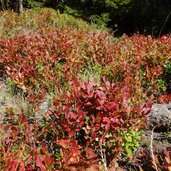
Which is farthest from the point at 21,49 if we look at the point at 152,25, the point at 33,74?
the point at 152,25

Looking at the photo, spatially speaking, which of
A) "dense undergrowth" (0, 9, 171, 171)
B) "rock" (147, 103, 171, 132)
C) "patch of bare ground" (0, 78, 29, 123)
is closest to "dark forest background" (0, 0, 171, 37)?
"dense undergrowth" (0, 9, 171, 171)

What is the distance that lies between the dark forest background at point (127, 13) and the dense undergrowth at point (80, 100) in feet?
19.6

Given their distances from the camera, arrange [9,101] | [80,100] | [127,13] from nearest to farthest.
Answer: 1. [80,100]
2. [9,101]
3. [127,13]

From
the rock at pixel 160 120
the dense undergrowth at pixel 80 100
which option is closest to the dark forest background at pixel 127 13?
the dense undergrowth at pixel 80 100

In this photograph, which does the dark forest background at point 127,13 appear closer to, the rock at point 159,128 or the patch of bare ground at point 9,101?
the patch of bare ground at point 9,101

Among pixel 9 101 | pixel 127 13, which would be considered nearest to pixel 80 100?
pixel 9 101

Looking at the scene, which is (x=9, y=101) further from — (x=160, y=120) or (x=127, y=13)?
(x=127, y=13)

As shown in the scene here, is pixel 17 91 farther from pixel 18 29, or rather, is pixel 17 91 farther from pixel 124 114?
pixel 18 29

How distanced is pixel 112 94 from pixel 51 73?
5.00 feet

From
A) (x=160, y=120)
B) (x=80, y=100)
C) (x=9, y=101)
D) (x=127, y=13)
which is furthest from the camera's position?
(x=127, y=13)

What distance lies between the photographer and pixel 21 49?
19.4 ft

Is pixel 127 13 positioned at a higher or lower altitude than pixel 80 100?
higher

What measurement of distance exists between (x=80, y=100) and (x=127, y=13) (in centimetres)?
1027

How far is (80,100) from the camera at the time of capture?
343 centimetres
